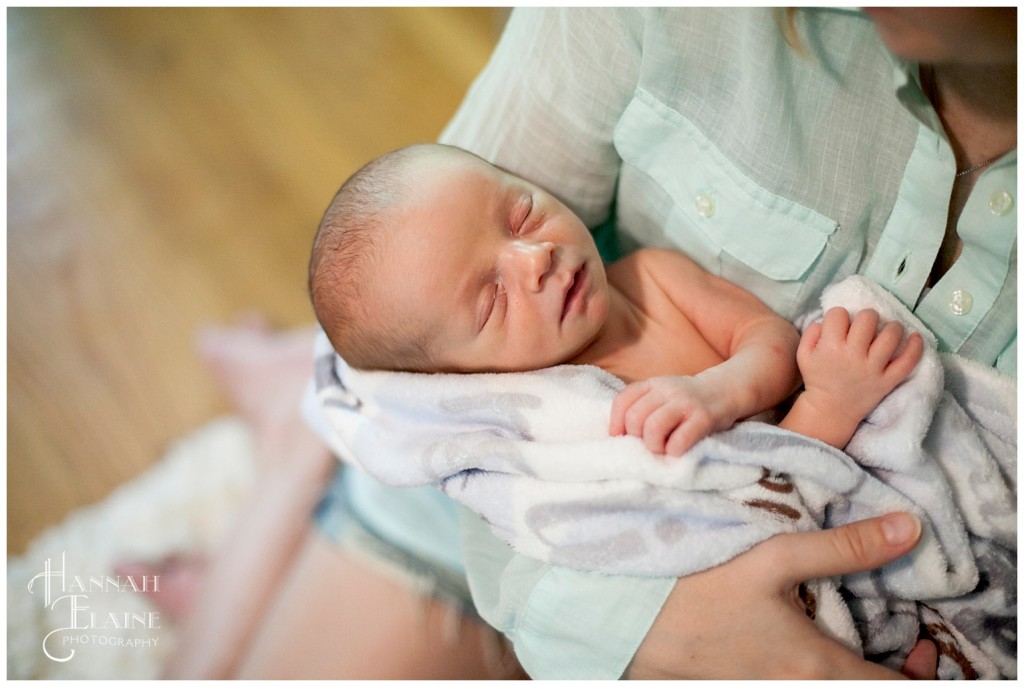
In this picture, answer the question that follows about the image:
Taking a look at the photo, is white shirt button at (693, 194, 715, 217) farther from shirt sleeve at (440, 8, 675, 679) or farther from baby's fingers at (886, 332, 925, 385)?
baby's fingers at (886, 332, 925, 385)

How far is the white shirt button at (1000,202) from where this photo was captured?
787 millimetres

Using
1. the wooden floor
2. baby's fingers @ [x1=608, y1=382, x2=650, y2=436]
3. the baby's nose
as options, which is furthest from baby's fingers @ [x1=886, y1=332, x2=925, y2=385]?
the wooden floor

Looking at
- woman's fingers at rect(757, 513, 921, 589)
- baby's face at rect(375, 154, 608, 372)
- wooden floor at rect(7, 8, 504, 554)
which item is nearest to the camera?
woman's fingers at rect(757, 513, 921, 589)

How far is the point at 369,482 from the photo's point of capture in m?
1.20

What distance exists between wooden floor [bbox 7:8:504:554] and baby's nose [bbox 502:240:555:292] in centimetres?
103

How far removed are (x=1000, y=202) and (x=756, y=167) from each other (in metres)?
0.23

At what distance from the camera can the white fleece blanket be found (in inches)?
30.8

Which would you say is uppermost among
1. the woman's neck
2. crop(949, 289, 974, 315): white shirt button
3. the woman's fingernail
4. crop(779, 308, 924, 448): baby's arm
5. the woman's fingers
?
the woman's neck

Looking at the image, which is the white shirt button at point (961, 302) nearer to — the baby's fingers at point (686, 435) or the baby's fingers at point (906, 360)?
the baby's fingers at point (906, 360)

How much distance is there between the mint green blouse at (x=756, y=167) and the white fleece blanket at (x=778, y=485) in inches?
1.7

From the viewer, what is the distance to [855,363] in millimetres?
810

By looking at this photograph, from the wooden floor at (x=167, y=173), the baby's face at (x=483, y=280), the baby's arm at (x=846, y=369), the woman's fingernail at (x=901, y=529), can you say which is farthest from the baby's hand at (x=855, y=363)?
the wooden floor at (x=167, y=173)

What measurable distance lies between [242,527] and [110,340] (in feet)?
1.76

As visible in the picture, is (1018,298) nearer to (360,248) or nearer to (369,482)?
(360,248)
